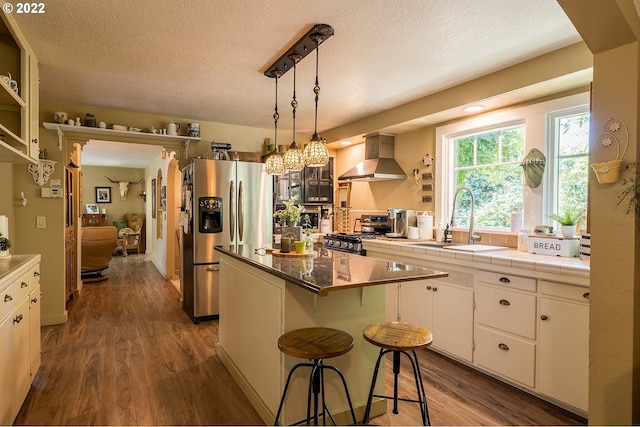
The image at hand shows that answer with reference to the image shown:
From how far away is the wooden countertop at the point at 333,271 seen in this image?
5.51 feet

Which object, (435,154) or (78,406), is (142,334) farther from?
(435,154)

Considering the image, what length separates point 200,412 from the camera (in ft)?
7.27

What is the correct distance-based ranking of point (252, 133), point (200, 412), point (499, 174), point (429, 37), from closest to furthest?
point (200, 412), point (429, 37), point (499, 174), point (252, 133)

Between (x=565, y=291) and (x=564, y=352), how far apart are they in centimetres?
37

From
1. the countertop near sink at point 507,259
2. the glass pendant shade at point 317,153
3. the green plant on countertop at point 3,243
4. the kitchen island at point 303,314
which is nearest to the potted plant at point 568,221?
the countertop near sink at point 507,259

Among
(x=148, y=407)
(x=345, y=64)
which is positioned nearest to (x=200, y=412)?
(x=148, y=407)

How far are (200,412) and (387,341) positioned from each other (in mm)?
1313

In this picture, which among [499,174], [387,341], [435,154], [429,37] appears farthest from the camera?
[435,154]

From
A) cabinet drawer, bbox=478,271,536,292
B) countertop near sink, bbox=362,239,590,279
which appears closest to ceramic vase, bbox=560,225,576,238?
countertop near sink, bbox=362,239,590,279

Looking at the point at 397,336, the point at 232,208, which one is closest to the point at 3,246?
the point at 232,208

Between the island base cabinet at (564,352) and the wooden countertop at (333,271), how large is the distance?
891mm

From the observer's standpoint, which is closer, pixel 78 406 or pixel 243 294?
pixel 78 406

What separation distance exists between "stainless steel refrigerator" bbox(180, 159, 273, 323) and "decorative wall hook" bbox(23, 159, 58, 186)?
1324mm

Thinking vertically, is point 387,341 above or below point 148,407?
above
